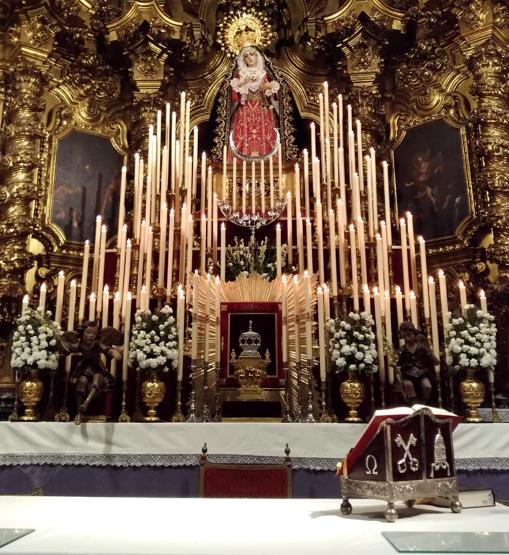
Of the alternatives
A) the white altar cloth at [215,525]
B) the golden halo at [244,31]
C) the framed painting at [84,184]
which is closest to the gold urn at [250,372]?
the white altar cloth at [215,525]

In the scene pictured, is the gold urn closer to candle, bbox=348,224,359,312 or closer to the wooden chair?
candle, bbox=348,224,359,312

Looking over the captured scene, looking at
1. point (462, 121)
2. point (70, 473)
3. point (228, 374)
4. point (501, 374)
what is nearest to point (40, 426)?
point (70, 473)

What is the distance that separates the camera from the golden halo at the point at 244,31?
30.6 feet

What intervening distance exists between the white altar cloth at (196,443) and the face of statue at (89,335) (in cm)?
78

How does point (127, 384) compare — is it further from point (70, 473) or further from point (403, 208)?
point (403, 208)

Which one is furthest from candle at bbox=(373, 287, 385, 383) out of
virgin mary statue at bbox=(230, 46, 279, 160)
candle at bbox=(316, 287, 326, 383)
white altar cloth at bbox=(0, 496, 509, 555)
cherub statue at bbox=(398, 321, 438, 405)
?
virgin mary statue at bbox=(230, 46, 279, 160)

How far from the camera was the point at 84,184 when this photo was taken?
864cm

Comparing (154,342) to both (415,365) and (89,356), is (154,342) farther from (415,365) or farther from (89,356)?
(415,365)

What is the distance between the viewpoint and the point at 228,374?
5.73 meters

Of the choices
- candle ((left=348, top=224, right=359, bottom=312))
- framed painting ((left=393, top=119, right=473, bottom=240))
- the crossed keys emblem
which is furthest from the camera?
framed painting ((left=393, top=119, right=473, bottom=240))

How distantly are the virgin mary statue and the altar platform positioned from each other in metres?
5.51

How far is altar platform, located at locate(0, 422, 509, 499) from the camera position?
13.7 feet

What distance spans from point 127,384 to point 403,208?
16.4 ft

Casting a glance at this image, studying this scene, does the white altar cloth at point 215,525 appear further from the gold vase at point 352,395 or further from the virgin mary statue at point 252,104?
the virgin mary statue at point 252,104
